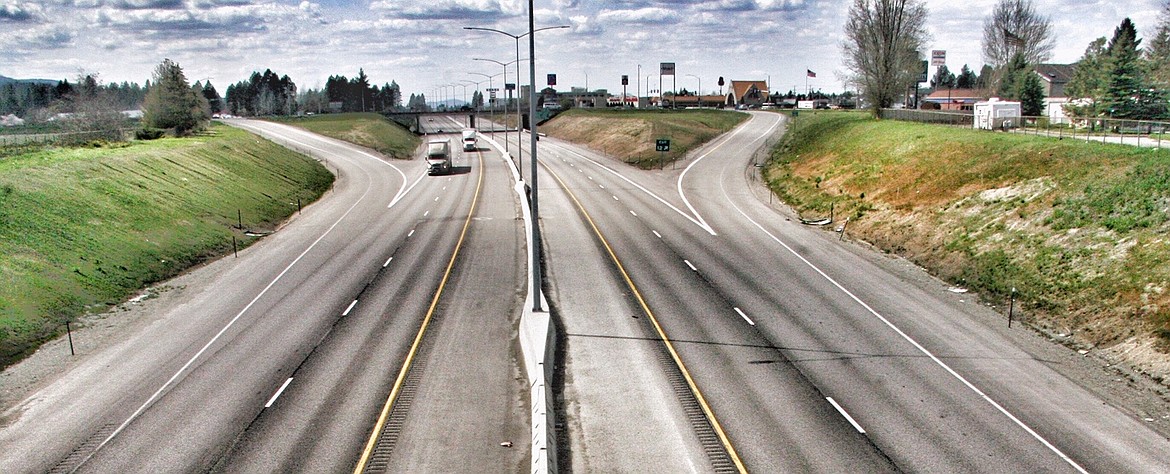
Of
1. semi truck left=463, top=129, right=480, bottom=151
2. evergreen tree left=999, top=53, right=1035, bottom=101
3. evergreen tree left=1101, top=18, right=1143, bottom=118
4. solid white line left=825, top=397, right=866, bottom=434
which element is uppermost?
evergreen tree left=999, top=53, right=1035, bottom=101

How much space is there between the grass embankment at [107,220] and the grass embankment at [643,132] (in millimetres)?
37211

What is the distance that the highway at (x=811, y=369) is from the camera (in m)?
17.2

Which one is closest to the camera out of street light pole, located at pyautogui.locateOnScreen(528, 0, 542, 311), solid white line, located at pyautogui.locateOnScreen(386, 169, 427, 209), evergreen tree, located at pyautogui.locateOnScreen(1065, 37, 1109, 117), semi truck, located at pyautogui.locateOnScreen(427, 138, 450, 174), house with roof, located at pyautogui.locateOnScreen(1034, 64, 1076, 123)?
street light pole, located at pyautogui.locateOnScreen(528, 0, 542, 311)

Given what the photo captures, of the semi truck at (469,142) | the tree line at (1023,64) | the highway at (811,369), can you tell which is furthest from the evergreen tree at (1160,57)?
the semi truck at (469,142)

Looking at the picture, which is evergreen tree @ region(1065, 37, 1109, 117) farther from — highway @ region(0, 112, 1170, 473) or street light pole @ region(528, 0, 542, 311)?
street light pole @ region(528, 0, 542, 311)

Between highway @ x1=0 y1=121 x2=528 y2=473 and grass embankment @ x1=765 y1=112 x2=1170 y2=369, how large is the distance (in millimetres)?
18326

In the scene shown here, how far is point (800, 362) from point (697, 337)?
139 inches

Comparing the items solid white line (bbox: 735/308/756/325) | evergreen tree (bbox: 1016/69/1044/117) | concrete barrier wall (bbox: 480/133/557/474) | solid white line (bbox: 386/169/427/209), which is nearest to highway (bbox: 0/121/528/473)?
concrete barrier wall (bbox: 480/133/557/474)

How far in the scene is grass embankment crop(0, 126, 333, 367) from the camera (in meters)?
28.0

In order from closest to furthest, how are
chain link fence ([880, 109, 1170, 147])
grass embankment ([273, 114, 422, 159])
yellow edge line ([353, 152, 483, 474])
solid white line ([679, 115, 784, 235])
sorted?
1. yellow edge line ([353, 152, 483, 474])
2. chain link fence ([880, 109, 1170, 147])
3. solid white line ([679, 115, 784, 235])
4. grass embankment ([273, 114, 422, 159])

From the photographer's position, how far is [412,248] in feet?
130

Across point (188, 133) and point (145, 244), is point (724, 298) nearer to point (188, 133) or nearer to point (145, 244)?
point (145, 244)

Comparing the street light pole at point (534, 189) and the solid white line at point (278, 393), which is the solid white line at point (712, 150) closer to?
the street light pole at point (534, 189)

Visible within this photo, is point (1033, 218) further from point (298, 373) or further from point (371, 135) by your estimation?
point (371, 135)
